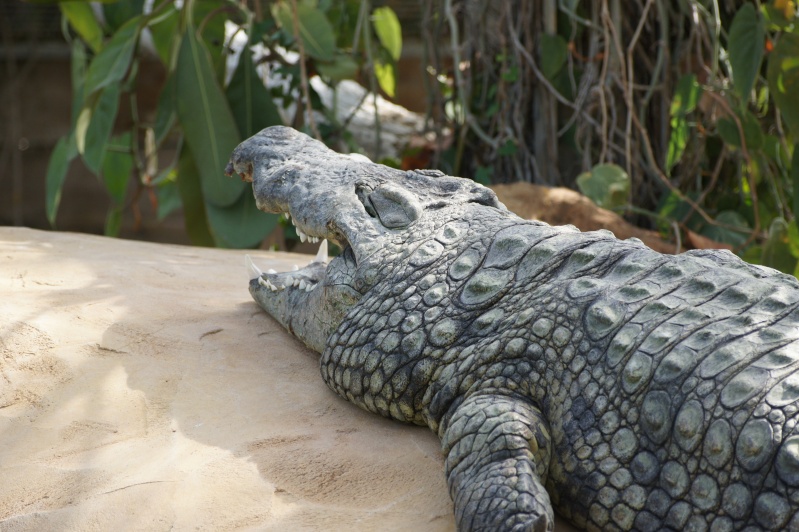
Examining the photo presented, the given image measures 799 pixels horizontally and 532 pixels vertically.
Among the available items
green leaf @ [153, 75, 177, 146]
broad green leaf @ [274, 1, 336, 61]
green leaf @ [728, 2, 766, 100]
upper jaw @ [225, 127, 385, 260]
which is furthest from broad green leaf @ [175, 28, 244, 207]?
green leaf @ [728, 2, 766, 100]

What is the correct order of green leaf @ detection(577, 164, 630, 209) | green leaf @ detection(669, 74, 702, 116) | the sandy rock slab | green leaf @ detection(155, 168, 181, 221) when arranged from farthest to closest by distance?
green leaf @ detection(155, 168, 181, 221) → green leaf @ detection(577, 164, 630, 209) → green leaf @ detection(669, 74, 702, 116) → the sandy rock slab

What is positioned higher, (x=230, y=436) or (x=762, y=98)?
(x=762, y=98)

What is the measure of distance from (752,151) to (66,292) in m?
3.62

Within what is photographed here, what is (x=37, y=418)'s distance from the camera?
79.8 inches

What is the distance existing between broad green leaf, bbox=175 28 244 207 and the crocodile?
2.36 meters

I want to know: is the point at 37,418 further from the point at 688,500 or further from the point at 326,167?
the point at 688,500

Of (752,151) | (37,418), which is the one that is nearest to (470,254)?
(37,418)

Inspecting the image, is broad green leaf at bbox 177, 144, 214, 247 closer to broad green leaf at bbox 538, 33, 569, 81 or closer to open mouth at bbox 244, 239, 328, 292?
→ broad green leaf at bbox 538, 33, 569, 81

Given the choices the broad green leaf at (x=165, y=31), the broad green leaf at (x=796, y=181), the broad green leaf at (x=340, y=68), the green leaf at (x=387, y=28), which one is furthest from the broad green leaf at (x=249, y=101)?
the broad green leaf at (x=796, y=181)

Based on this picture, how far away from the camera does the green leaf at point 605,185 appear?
4492 mm

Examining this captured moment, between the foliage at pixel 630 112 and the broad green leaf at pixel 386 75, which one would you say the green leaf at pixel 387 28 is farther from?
the foliage at pixel 630 112

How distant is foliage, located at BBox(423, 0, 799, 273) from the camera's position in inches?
177

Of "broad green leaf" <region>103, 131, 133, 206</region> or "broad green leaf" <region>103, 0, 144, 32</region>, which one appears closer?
"broad green leaf" <region>103, 0, 144, 32</region>

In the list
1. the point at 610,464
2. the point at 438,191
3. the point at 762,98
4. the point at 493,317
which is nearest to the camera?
the point at 610,464
